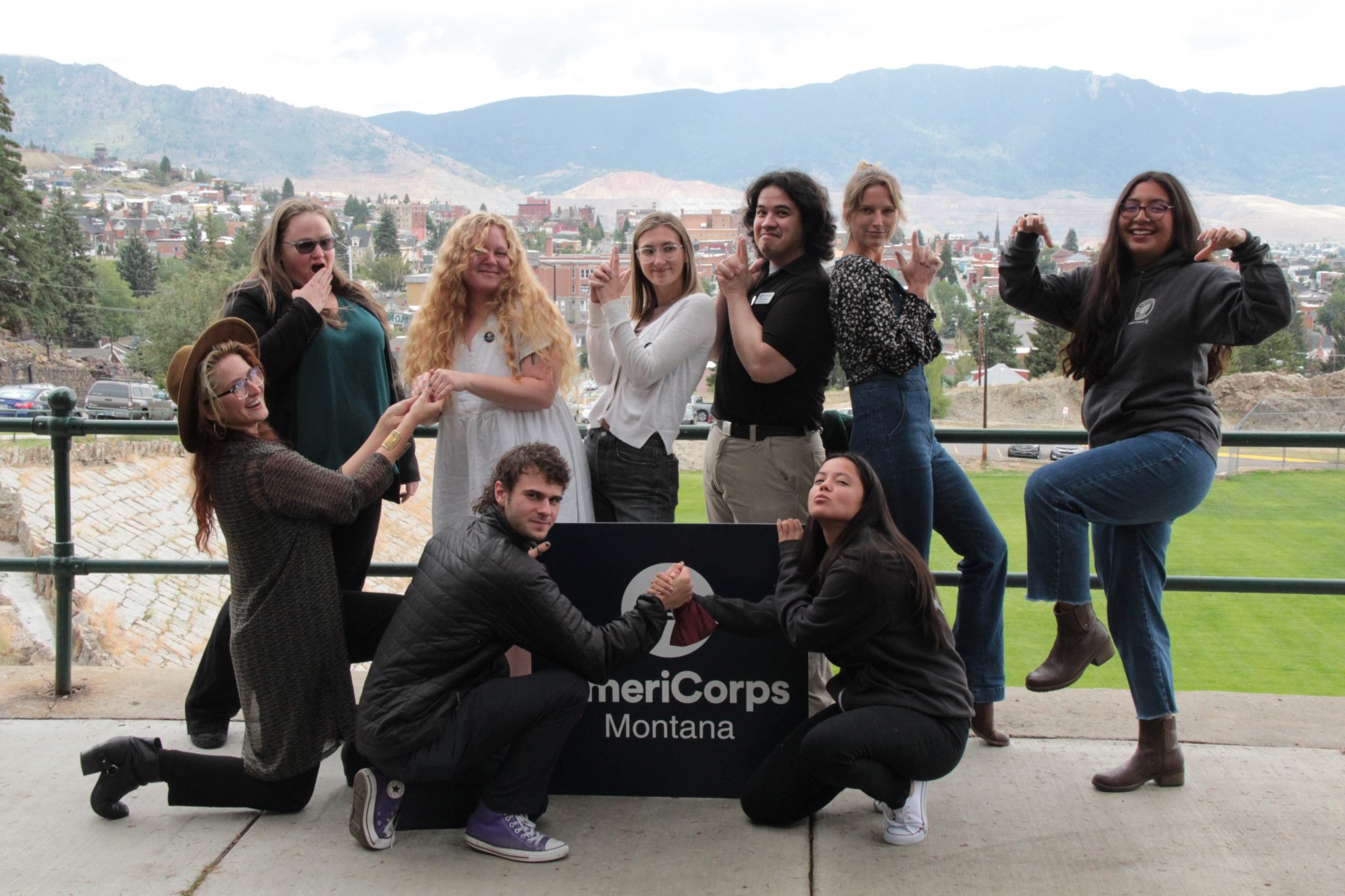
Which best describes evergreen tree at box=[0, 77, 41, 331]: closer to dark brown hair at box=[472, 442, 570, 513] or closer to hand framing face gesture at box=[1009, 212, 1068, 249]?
dark brown hair at box=[472, 442, 570, 513]

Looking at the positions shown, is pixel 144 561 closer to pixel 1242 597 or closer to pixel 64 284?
pixel 1242 597

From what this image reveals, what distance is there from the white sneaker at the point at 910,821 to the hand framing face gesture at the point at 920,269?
144cm

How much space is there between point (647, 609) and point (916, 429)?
976 mm

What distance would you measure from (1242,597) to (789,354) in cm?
5043

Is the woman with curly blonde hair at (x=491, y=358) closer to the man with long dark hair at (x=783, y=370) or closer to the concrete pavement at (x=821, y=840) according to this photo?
the man with long dark hair at (x=783, y=370)

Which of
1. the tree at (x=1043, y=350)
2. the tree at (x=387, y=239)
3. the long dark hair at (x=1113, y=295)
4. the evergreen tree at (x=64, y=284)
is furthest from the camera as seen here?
the tree at (x=387, y=239)

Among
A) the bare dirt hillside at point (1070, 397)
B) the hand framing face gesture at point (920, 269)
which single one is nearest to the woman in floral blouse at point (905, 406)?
the hand framing face gesture at point (920, 269)

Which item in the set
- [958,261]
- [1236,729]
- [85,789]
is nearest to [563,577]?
[85,789]

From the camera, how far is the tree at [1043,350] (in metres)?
67.3

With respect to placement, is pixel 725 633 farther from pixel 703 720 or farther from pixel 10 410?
pixel 10 410

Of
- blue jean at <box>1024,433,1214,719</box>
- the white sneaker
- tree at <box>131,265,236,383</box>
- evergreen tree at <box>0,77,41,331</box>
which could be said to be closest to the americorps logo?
the white sneaker

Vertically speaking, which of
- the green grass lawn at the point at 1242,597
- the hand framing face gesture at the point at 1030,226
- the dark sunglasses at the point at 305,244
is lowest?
the green grass lawn at the point at 1242,597

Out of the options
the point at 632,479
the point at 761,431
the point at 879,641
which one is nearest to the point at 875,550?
the point at 879,641

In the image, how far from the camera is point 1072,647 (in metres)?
3.25
